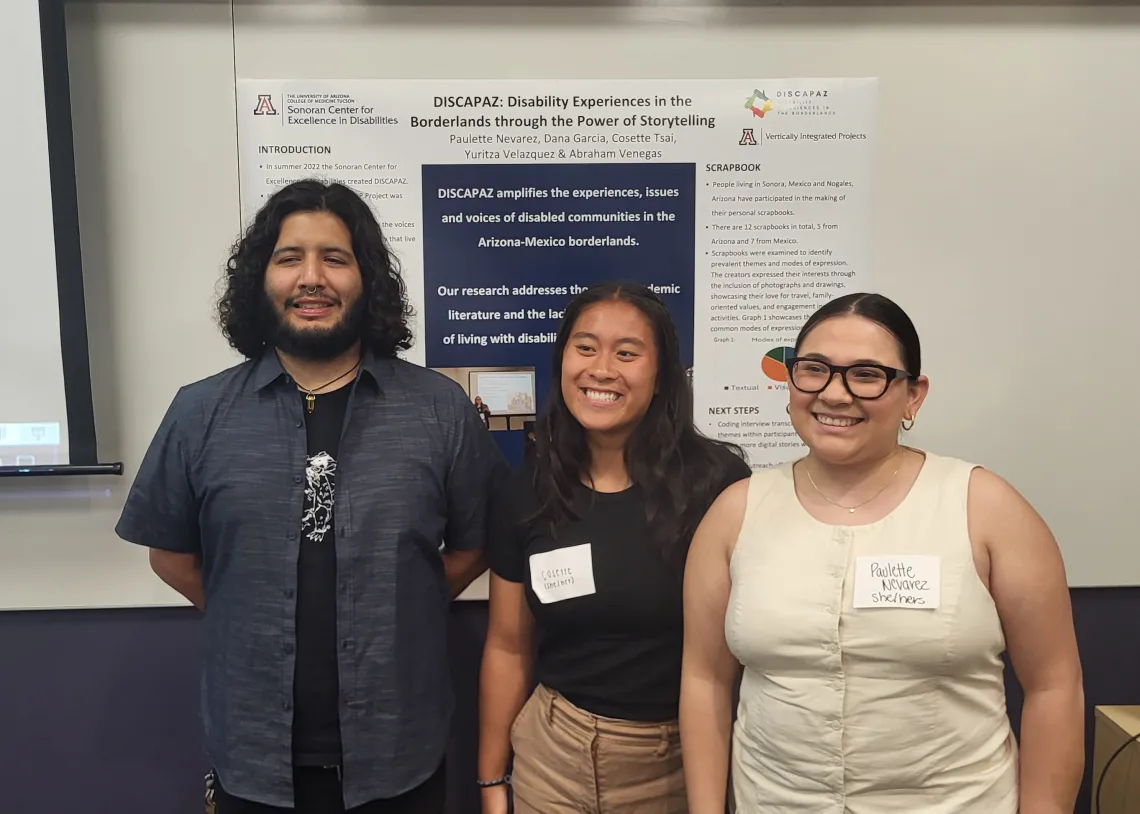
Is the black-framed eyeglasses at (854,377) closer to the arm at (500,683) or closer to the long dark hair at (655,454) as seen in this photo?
the long dark hair at (655,454)

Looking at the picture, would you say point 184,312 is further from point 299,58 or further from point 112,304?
point 299,58

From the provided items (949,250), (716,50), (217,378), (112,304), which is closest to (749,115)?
(716,50)

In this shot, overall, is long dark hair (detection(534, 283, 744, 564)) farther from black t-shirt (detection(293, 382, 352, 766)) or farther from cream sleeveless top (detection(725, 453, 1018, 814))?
black t-shirt (detection(293, 382, 352, 766))

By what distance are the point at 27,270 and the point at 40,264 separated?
0.04 meters

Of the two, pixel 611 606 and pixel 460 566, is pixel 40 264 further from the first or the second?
pixel 611 606

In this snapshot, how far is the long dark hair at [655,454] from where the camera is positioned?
1.41m

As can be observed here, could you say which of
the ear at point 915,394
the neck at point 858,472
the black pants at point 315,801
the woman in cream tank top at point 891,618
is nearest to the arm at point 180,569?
the black pants at point 315,801

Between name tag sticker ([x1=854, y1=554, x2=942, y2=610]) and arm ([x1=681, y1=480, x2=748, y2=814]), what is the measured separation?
24 centimetres

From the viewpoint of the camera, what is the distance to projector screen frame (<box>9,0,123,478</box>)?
5.78ft

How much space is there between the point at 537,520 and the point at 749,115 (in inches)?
47.5

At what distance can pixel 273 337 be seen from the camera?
151 centimetres

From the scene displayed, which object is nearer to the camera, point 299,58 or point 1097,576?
point 299,58

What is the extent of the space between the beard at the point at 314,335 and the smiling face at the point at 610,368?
0.44 meters

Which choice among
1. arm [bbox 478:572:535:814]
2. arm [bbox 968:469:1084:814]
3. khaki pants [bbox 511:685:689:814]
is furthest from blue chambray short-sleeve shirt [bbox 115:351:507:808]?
arm [bbox 968:469:1084:814]
